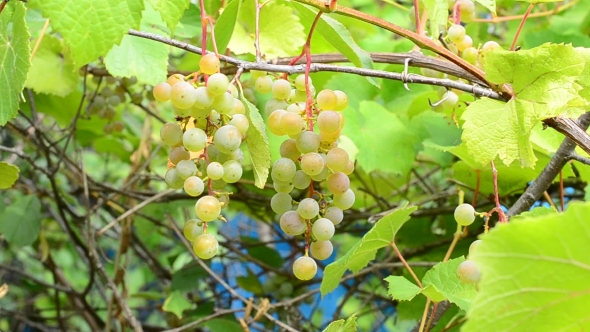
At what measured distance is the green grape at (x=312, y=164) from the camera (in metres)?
0.55

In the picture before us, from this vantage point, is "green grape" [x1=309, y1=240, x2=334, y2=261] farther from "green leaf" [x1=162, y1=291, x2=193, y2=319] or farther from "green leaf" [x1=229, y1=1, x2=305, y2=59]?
"green leaf" [x1=162, y1=291, x2=193, y2=319]

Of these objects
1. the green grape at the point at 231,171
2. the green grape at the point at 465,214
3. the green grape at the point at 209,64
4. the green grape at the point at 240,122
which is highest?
the green grape at the point at 209,64

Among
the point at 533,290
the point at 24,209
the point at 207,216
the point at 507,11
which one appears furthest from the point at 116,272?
the point at 507,11

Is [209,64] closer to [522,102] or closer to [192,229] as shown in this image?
[192,229]

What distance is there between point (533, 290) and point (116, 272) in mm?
990

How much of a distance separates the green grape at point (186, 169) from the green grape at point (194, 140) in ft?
0.08

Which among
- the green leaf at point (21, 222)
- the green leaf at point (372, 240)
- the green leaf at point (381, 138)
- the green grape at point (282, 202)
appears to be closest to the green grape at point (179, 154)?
the green grape at point (282, 202)

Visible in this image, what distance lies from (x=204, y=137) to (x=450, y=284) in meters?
0.31

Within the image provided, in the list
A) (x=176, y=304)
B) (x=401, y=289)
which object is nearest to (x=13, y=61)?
(x=401, y=289)

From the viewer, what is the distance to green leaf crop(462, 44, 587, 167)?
1.82ft

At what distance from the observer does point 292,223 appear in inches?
22.7

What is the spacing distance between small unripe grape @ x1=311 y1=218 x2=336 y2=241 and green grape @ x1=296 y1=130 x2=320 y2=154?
7 cm

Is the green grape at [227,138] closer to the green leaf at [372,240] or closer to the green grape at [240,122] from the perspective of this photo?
the green grape at [240,122]

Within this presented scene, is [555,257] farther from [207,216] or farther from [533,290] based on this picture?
[207,216]
